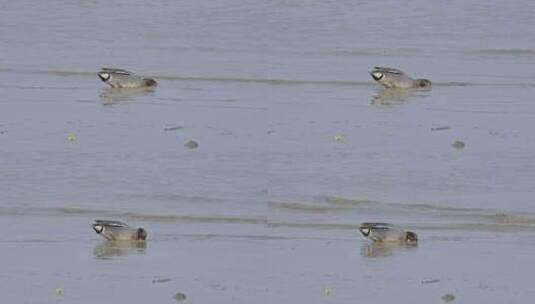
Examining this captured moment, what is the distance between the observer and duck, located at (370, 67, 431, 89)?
17953 millimetres

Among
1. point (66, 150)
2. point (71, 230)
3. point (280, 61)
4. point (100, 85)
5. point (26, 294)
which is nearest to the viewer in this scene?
point (26, 294)

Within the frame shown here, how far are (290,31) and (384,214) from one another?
8.30 metres

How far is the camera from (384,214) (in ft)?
44.9

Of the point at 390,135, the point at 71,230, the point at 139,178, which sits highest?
the point at 390,135

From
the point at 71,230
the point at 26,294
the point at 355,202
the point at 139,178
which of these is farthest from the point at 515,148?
the point at 26,294

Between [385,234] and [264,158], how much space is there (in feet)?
8.46

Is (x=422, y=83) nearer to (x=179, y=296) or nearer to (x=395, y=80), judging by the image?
(x=395, y=80)

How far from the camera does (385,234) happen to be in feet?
41.4

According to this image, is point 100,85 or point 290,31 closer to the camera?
point 100,85

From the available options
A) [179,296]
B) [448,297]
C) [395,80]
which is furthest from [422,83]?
[179,296]

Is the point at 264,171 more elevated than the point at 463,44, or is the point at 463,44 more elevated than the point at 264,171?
the point at 463,44

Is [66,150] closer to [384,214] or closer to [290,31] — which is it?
[384,214]

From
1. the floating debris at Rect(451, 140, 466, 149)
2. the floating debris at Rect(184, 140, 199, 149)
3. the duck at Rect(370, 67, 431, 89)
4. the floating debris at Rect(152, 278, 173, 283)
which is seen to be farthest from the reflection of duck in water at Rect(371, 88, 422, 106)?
the floating debris at Rect(152, 278, 173, 283)

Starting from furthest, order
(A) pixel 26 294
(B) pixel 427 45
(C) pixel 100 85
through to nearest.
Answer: (B) pixel 427 45 < (C) pixel 100 85 < (A) pixel 26 294
